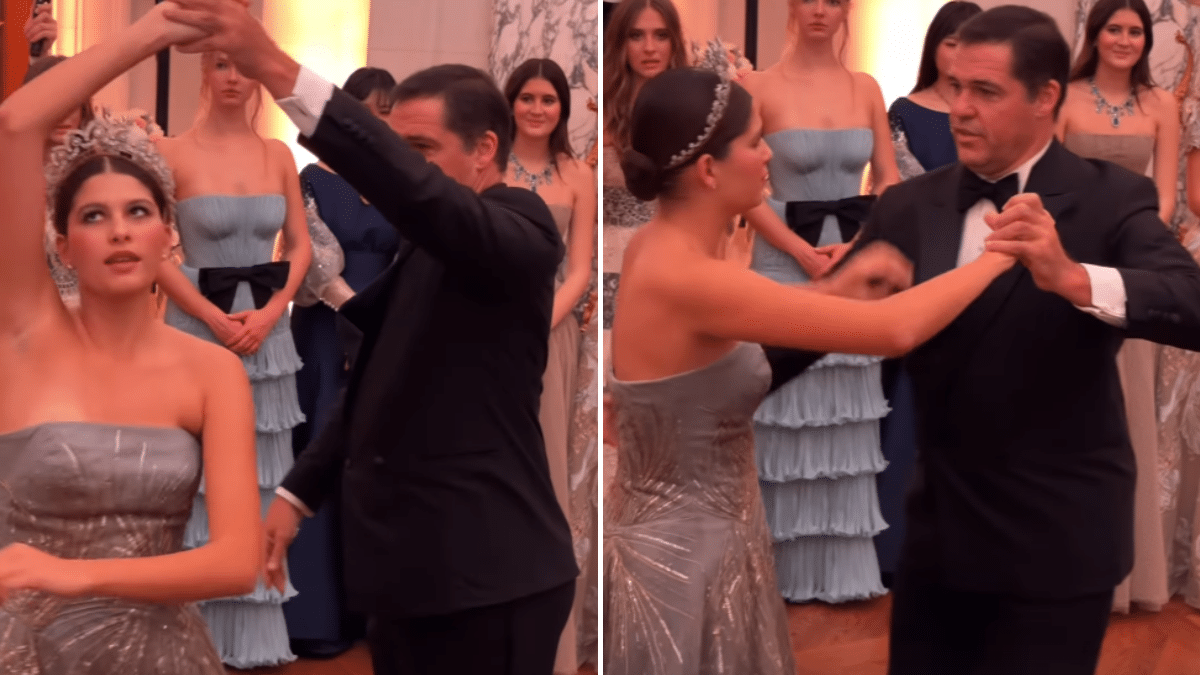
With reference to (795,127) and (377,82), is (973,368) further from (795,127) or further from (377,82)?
(377,82)

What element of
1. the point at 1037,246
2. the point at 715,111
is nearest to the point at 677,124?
the point at 715,111

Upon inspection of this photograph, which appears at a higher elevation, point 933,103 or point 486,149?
point 933,103

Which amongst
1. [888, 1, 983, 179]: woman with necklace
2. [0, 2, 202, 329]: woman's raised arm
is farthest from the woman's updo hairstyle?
[0, 2, 202, 329]: woman's raised arm

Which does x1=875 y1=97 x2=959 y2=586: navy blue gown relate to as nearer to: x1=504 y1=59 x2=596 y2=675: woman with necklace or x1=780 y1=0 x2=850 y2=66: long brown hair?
x1=780 y1=0 x2=850 y2=66: long brown hair

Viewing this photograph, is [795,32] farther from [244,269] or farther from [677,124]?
[244,269]

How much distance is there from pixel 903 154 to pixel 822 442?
19.5 inches

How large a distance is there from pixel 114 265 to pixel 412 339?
413 mm

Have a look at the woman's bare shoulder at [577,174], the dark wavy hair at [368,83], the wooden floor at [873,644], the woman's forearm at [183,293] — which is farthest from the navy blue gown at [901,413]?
the woman's forearm at [183,293]

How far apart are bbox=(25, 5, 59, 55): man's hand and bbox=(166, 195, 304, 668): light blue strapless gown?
12.6 inches

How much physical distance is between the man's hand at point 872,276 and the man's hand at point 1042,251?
0.64 feet

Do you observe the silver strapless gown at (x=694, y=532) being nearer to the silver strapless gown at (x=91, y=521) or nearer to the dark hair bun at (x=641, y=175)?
the dark hair bun at (x=641, y=175)

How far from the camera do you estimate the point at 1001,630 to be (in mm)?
1941

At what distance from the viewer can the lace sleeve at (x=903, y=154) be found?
1.97 meters

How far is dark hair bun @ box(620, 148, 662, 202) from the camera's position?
2.06 metres
